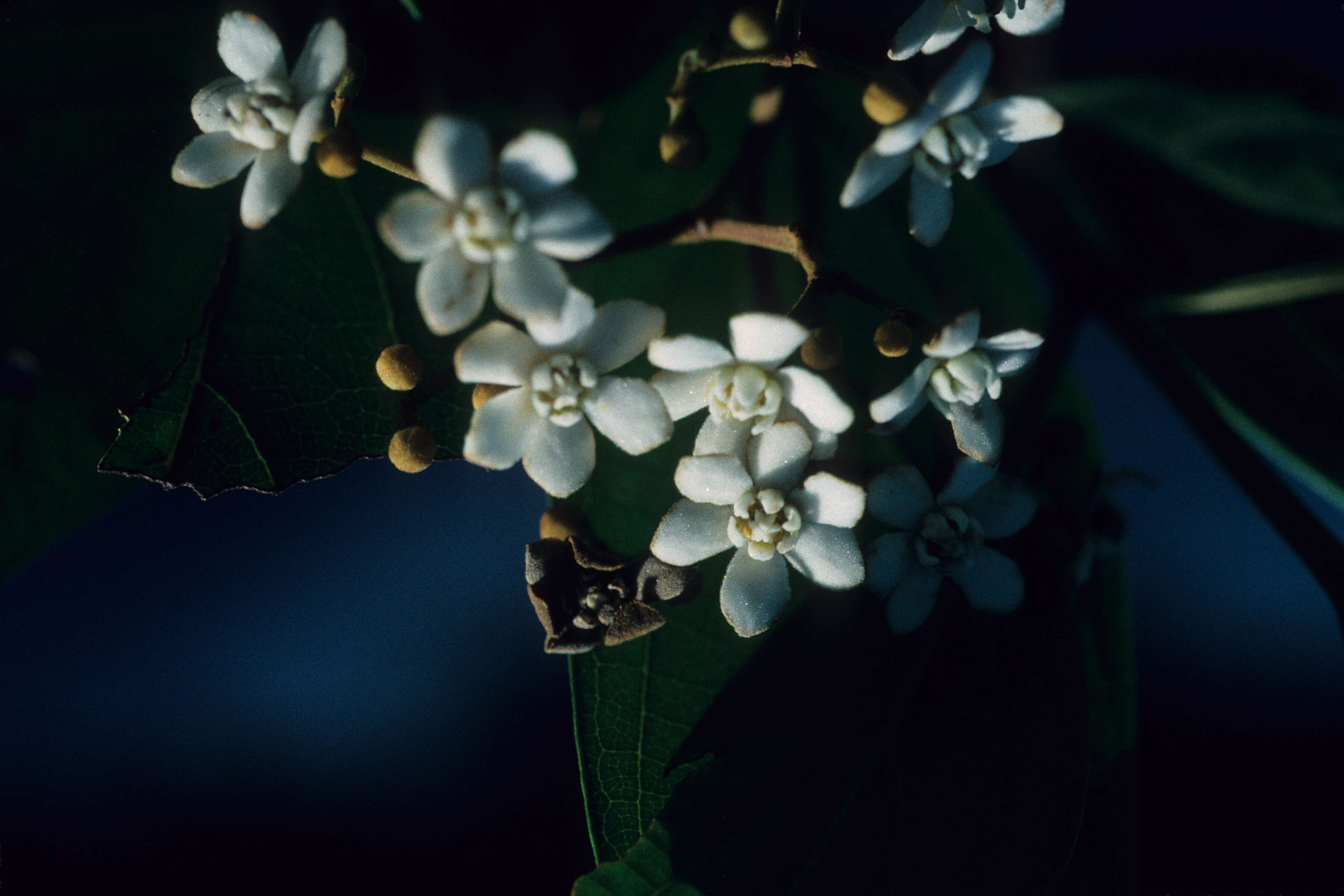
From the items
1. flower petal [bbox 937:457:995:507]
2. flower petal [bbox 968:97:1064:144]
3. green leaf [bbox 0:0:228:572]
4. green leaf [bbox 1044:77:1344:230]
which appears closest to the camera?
flower petal [bbox 968:97:1064:144]

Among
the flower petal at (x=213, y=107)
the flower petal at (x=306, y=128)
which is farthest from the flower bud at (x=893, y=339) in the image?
the flower petal at (x=213, y=107)

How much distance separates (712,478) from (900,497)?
0.19 m

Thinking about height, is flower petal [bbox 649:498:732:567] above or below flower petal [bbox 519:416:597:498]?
below

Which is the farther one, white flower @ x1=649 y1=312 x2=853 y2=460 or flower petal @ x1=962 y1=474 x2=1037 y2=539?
flower petal @ x1=962 y1=474 x2=1037 y2=539

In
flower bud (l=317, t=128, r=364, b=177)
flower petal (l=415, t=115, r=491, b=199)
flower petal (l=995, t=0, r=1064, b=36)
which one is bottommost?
flower petal (l=415, t=115, r=491, b=199)

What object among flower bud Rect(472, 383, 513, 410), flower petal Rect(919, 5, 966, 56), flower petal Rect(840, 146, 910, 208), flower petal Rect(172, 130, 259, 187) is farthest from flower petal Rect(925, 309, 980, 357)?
flower petal Rect(172, 130, 259, 187)

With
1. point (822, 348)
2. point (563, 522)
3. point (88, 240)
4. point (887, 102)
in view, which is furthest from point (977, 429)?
point (88, 240)

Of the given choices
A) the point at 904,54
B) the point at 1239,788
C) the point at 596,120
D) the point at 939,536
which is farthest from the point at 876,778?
the point at 1239,788

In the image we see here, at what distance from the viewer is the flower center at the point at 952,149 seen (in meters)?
0.66

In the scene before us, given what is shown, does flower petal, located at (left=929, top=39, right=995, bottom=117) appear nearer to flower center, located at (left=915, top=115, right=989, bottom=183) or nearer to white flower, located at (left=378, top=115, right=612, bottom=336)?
flower center, located at (left=915, top=115, right=989, bottom=183)

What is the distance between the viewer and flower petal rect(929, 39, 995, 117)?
62cm

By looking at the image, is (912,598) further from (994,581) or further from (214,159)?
(214,159)

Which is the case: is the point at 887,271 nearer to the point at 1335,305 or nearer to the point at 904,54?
the point at 904,54

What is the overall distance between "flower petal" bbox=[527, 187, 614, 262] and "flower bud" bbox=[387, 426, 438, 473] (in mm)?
197
